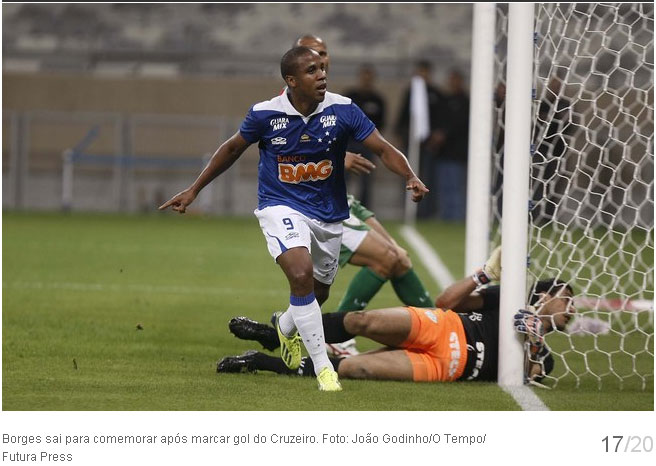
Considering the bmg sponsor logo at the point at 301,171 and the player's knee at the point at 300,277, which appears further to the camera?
the bmg sponsor logo at the point at 301,171

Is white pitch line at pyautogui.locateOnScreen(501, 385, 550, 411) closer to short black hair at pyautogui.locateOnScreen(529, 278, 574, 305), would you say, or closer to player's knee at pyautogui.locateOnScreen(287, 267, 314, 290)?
short black hair at pyautogui.locateOnScreen(529, 278, 574, 305)

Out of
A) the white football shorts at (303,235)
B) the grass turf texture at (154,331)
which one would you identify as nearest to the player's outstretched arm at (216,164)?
the white football shorts at (303,235)

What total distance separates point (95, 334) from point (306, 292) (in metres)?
2.12

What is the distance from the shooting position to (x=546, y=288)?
6.01 metres

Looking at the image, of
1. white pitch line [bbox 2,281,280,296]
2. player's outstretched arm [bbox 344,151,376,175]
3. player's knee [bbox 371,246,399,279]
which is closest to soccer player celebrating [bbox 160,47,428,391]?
player's outstretched arm [bbox 344,151,376,175]

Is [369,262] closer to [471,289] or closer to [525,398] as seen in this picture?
[471,289]

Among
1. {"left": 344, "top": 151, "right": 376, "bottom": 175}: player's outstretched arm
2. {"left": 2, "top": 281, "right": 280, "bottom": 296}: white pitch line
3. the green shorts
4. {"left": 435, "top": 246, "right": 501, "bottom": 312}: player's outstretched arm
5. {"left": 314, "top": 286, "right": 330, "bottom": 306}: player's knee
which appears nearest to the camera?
{"left": 435, "top": 246, "right": 501, "bottom": 312}: player's outstretched arm

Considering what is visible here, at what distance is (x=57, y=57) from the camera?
849 inches

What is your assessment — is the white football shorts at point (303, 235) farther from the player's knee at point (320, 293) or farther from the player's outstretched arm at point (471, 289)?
the player's outstretched arm at point (471, 289)

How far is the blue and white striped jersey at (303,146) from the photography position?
561 centimetres

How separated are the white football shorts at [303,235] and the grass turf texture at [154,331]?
632 millimetres

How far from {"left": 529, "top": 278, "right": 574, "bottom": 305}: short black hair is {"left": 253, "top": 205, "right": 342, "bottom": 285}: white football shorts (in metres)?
1.03

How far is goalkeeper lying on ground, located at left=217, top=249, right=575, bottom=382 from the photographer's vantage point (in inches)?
224
